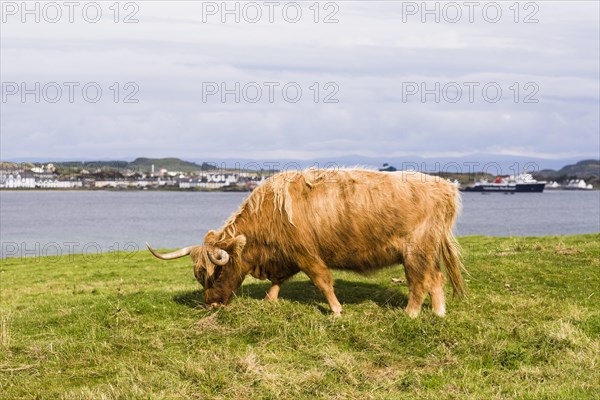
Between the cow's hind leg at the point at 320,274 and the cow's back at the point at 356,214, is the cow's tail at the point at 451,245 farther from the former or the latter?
the cow's hind leg at the point at 320,274

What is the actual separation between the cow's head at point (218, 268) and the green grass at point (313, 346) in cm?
46

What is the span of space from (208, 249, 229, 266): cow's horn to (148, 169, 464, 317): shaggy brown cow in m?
0.02

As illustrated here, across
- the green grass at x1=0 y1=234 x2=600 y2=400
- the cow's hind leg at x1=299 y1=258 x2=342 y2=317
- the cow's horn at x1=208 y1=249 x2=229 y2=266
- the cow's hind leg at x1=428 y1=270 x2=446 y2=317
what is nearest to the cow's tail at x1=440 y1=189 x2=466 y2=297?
the cow's hind leg at x1=428 y1=270 x2=446 y2=317

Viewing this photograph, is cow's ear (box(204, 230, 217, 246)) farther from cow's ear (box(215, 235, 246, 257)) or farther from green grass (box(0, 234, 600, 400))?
green grass (box(0, 234, 600, 400))

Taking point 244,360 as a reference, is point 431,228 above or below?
above

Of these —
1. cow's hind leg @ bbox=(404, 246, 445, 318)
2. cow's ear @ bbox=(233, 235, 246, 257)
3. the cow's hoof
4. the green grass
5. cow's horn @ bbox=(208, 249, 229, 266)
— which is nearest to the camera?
the green grass

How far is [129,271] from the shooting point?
2489 cm

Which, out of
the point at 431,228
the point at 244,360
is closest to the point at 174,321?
the point at 244,360

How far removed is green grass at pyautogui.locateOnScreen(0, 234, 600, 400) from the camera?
27.1 feet

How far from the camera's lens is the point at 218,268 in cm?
1222

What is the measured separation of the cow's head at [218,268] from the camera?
1207cm

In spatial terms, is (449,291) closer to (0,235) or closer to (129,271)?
(129,271)

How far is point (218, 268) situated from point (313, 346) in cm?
296

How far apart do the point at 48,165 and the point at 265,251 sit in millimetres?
180861
